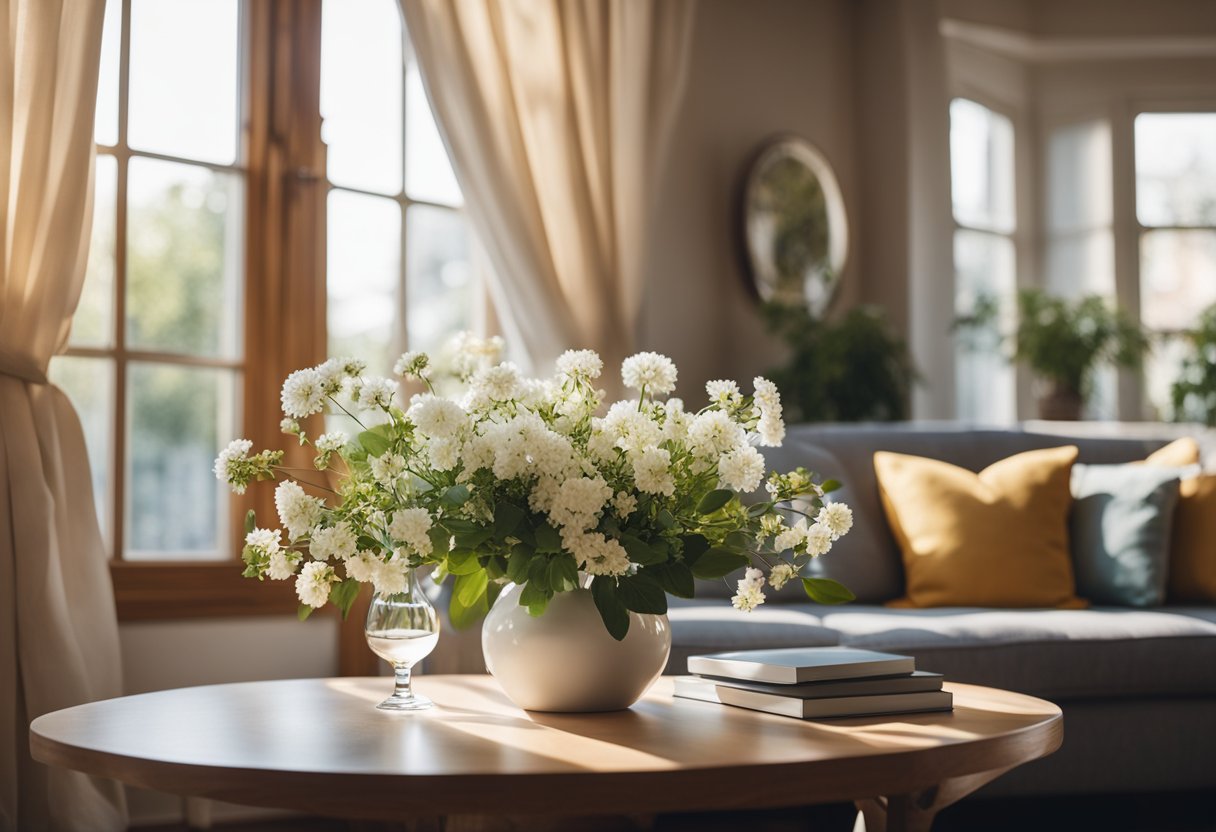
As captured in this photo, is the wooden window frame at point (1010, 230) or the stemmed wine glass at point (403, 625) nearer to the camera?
the stemmed wine glass at point (403, 625)

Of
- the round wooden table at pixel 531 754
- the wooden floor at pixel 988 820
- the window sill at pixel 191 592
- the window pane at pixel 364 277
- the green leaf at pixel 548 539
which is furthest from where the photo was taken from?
the window pane at pixel 364 277

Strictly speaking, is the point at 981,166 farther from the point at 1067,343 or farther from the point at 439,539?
the point at 439,539

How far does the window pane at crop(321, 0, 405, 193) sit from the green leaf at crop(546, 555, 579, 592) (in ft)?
7.10

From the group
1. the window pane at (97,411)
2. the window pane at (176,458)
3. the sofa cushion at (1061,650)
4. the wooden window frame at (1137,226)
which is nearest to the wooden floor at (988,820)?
the sofa cushion at (1061,650)

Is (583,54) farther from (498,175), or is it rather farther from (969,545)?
(969,545)

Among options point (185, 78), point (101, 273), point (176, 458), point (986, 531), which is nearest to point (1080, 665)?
point (986, 531)

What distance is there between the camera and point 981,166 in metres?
5.11

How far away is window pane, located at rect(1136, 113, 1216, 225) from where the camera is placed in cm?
509

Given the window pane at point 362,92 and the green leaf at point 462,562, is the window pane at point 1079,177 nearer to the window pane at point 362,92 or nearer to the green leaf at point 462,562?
the window pane at point 362,92

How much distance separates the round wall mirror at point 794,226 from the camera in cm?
445

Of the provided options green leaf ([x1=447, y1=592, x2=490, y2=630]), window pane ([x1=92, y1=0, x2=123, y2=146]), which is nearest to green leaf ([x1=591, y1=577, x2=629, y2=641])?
green leaf ([x1=447, y1=592, x2=490, y2=630])

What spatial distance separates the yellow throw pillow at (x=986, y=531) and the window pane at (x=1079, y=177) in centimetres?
218

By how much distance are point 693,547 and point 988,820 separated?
1.77 meters

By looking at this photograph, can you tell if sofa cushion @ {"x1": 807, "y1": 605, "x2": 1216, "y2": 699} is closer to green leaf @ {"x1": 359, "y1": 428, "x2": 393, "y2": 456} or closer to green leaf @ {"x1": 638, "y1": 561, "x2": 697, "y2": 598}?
green leaf @ {"x1": 638, "y1": 561, "x2": 697, "y2": 598}
